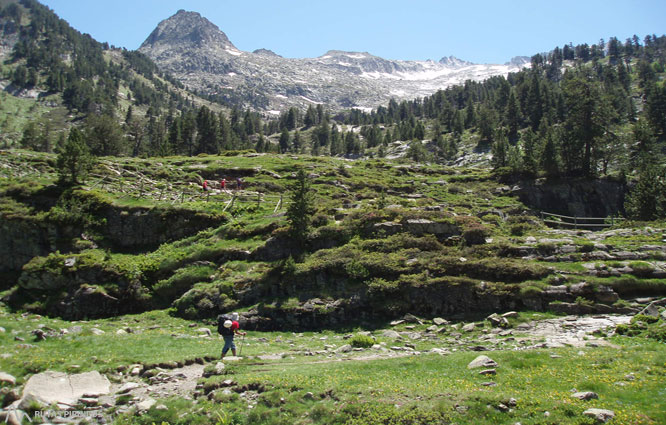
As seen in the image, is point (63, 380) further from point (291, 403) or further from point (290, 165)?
point (290, 165)

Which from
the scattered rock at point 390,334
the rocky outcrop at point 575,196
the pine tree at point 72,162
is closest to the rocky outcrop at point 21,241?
the pine tree at point 72,162

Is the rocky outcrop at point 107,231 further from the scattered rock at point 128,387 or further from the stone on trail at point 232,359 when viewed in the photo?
the scattered rock at point 128,387

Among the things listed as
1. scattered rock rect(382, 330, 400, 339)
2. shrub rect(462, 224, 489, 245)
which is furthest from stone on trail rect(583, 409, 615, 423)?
shrub rect(462, 224, 489, 245)

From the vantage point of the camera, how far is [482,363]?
13.6 metres

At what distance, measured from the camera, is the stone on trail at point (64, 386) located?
11.7m

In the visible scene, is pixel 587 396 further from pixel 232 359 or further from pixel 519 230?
pixel 519 230

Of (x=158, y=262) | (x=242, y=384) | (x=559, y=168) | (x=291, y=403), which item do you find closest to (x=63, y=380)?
(x=242, y=384)

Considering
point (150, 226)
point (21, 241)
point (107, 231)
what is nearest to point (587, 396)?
point (150, 226)

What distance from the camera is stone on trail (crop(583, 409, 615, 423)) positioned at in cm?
895

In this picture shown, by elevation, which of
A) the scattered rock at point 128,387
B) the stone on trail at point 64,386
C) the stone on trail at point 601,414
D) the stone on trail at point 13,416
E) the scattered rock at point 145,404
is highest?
the stone on trail at point 601,414

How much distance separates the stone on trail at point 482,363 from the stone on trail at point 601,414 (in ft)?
13.9

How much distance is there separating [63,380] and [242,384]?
6258 mm

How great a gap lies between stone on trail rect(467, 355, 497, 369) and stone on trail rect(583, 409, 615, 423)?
4233 millimetres

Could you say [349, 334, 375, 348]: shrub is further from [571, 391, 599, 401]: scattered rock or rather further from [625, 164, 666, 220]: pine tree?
[625, 164, 666, 220]: pine tree
